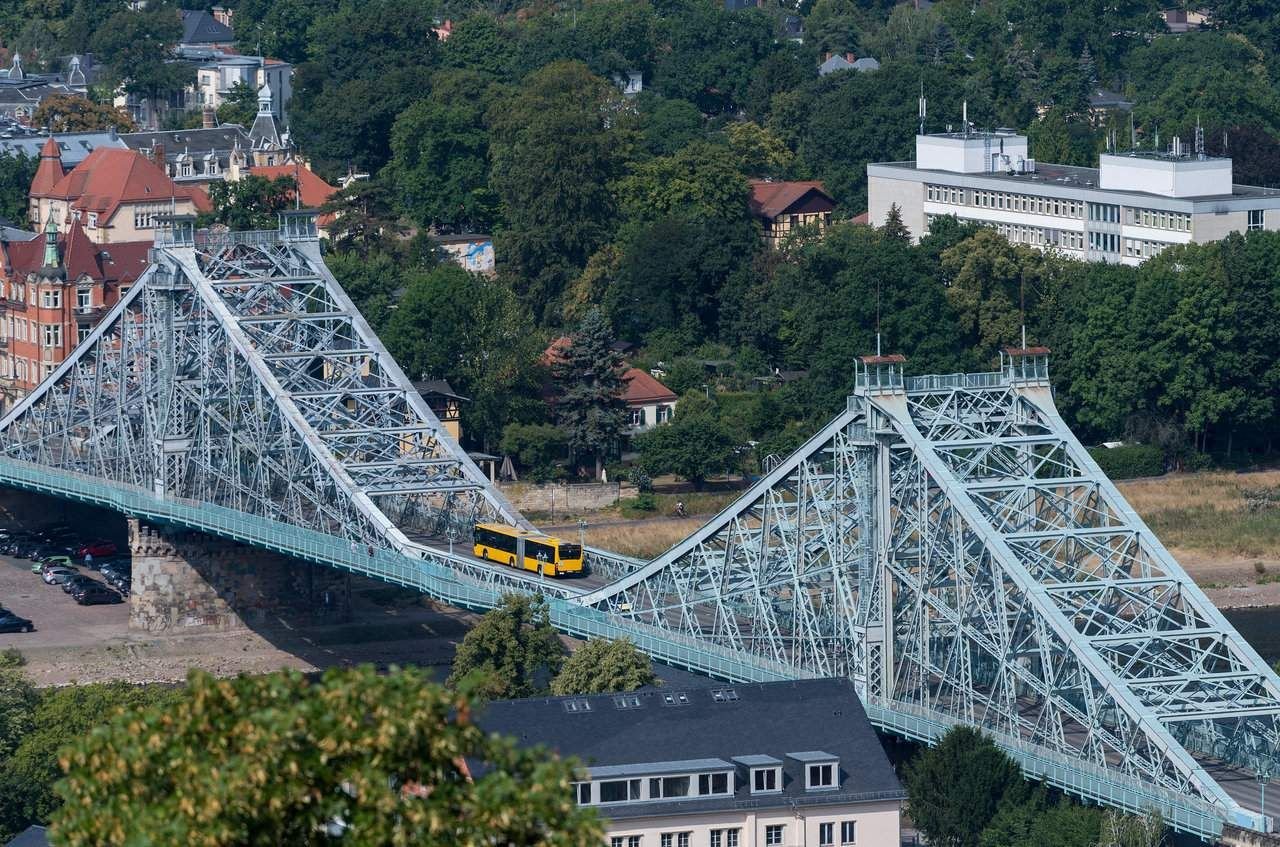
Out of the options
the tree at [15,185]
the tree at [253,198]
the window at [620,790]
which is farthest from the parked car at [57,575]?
the window at [620,790]

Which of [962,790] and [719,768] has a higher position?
[719,768]

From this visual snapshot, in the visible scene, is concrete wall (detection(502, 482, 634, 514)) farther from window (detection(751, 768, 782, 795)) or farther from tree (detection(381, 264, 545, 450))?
window (detection(751, 768, 782, 795))

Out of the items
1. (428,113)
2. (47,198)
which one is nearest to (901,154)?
(428,113)

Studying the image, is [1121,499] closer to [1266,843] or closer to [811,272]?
[1266,843]

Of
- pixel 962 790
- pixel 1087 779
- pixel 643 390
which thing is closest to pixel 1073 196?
pixel 643 390

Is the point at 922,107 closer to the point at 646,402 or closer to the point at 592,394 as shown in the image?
the point at 646,402
